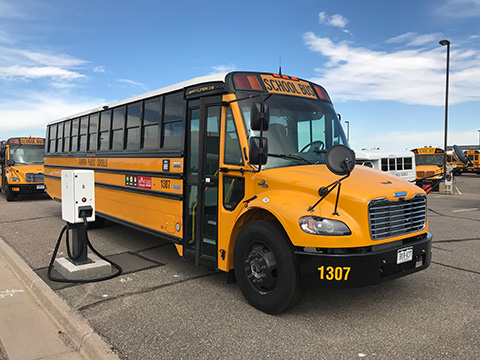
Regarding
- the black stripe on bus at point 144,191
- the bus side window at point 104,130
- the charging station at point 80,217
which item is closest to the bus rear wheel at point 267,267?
the black stripe on bus at point 144,191

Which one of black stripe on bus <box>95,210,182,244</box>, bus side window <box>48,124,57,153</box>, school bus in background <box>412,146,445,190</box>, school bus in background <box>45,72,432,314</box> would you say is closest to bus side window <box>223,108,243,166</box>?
school bus in background <box>45,72,432,314</box>

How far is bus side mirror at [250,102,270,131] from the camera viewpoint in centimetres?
372

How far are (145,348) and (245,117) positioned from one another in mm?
2431

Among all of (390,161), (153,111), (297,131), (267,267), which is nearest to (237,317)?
(267,267)

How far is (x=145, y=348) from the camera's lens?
10.6ft

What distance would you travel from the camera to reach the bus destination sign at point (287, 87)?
451 cm

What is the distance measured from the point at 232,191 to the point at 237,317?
1.31 meters

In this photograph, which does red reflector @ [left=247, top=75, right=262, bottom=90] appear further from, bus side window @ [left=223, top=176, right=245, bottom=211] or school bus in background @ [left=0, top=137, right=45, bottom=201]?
school bus in background @ [left=0, top=137, right=45, bottom=201]

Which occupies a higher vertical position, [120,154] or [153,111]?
[153,111]

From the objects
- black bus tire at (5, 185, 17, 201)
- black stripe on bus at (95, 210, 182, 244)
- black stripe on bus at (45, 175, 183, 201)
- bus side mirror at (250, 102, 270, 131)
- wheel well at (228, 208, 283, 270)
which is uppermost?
bus side mirror at (250, 102, 270, 131)

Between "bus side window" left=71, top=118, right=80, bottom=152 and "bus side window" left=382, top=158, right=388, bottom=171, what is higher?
"bus side window" left=71, top=118, right=80, bottom=152

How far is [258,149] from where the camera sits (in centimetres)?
378

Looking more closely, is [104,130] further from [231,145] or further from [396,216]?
[396,216]

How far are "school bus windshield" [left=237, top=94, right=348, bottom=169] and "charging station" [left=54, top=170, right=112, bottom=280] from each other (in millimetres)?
2419
